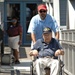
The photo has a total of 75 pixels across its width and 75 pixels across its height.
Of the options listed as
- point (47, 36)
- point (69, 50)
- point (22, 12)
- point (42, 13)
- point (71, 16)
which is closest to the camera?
point (47, 36)

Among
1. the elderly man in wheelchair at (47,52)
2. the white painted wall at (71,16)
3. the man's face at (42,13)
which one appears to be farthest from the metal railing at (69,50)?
the elderly man in wheelchair at (47,52)

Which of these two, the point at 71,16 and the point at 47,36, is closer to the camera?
the point at 47,36

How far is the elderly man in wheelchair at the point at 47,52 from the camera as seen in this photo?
21.4ft

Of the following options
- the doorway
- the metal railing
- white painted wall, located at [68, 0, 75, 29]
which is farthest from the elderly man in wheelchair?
the doorway

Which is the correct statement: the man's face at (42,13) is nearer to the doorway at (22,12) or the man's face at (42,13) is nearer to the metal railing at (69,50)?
the metal railing at (69,50)

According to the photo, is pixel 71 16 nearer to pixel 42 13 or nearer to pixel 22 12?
pixel 42 13

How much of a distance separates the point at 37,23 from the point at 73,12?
13.5ft

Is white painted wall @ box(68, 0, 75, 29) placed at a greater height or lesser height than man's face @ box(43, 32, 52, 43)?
greater

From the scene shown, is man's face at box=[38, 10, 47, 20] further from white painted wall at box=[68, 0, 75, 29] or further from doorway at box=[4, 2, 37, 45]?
doorway at box=[4, 2, 37, 45]

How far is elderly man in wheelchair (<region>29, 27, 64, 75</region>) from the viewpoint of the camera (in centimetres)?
651

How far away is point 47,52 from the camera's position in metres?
6.73

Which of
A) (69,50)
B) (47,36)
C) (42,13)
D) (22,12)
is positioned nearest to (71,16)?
(69,50)

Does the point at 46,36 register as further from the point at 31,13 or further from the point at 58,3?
the point at 31,13

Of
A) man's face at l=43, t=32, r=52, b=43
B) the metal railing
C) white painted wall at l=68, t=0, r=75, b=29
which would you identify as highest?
white painted wall at l=68, t=0, r=75, b=29
